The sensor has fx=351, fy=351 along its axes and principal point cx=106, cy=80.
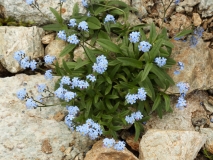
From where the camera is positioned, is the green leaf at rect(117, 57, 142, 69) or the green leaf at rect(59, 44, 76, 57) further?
the green leaf at rect(59, 44, 76, 57)

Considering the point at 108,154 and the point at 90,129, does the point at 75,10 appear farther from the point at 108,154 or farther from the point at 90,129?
the point at 108,154

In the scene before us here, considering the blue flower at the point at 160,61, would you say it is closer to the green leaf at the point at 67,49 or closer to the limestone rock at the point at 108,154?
the limestone rock at the point at 108,154

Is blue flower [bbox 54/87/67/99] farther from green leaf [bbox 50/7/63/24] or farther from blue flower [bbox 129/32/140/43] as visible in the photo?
green leaf [bbox 50/7/63/24]

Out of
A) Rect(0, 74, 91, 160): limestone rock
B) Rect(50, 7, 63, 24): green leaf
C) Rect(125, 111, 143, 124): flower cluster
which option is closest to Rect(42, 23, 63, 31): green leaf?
Rect(50, 7, 63, 24): green leaf

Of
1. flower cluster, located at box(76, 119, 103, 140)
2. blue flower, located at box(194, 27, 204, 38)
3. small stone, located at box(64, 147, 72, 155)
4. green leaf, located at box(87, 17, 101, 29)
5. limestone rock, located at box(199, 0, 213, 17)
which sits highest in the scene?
limestone rock, located at box(199, 0, 213, 17)

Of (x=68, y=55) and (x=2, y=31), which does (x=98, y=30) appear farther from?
(x=2, y=31)

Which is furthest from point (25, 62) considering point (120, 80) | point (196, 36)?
point (196, 36)
